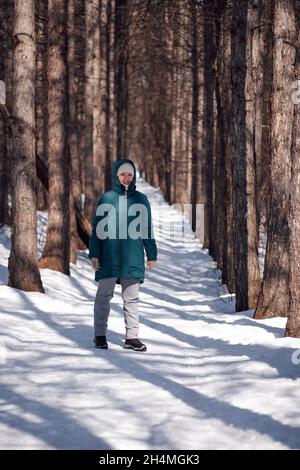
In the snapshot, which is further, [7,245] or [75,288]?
[7,245]

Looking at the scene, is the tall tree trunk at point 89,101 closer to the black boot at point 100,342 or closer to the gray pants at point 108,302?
the gray pants at point 108,302

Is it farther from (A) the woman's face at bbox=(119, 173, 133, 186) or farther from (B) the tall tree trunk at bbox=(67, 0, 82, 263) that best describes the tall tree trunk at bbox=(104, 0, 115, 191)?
(A) the woman's face at bbox=(119, 173, 133, 186)

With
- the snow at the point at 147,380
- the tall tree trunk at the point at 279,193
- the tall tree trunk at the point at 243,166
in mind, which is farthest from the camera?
the tall tree trunk at the point at 243,166

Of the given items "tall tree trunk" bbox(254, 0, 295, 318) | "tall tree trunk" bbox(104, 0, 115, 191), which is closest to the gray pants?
"tall tree trunk" bbox(254, 0, 295, 318)

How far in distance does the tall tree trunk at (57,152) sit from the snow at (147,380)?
8.90 feet

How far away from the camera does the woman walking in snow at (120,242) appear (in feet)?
23.3

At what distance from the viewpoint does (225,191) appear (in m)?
13.9

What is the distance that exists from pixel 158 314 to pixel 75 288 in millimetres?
2598

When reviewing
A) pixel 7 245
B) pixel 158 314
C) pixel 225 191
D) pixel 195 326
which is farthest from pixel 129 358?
pixel 7 245

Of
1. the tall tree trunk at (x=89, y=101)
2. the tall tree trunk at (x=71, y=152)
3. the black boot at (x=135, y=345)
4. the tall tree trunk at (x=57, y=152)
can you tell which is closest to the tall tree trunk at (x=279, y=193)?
A: the black boot at (x=135, y=345)

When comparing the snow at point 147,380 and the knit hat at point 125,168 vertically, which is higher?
the knit hat at point 125,168

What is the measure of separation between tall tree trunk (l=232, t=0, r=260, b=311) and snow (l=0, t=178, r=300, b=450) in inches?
25.7

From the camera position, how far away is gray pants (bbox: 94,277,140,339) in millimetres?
7152
